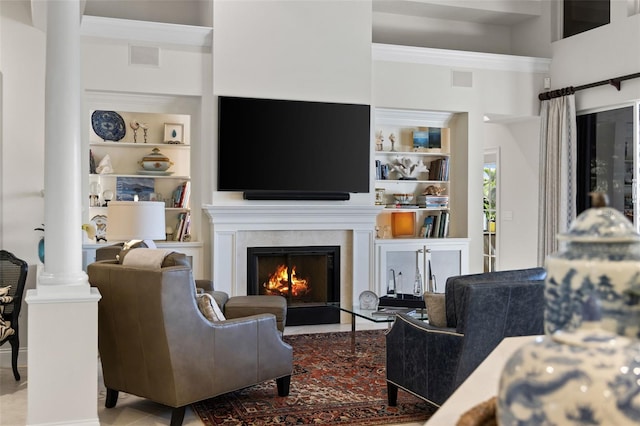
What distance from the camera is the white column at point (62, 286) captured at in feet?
12.1

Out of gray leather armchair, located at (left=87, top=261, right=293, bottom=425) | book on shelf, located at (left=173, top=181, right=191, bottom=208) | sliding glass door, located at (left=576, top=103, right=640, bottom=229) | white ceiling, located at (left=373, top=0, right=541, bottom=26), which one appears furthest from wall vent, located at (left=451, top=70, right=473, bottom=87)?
gray leather armchair, located at (left=87, top=261, right=293, bottom=425)

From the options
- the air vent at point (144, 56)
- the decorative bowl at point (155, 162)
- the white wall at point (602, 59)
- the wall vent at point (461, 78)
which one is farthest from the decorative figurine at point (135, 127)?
the white wall at point (602, 59)

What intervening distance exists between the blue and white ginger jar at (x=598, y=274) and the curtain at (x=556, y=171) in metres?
7.36

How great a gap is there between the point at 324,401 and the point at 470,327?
129 centimetres

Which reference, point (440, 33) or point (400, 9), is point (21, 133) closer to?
point (400, 9)

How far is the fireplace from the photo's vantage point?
714 centimetres

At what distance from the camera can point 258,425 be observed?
395cm

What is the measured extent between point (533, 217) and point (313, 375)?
14.9ft

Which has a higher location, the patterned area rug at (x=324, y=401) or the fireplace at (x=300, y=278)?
the fireplace at (x=300, y=278)

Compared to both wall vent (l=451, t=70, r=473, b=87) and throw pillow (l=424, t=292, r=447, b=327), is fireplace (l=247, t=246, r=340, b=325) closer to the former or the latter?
wall vent (l=451, t=70, r=473, b=87)

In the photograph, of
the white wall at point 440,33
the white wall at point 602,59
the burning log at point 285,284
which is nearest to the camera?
the white wall at point 602,59

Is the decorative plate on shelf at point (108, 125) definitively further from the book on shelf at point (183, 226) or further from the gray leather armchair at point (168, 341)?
the gray leather armchair at point (168, 341)

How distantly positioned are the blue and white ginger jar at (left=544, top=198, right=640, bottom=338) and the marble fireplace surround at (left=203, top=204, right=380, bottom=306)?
6080 millimetres

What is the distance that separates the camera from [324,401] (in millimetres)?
4430
